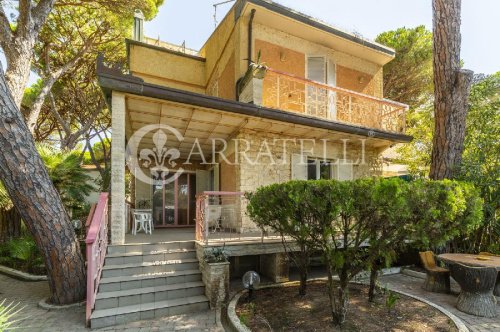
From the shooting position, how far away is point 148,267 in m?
5.60

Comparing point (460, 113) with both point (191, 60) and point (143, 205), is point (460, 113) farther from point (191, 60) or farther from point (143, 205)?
point (143, 205)

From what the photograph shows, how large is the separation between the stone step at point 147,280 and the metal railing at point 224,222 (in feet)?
2.46

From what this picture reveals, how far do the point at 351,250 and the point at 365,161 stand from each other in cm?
687

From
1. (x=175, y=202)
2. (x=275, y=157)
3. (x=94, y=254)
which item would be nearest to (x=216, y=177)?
(x=175, y=202)

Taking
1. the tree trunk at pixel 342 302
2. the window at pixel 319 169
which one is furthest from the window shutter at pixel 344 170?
the tree trunk at pixel 342 302

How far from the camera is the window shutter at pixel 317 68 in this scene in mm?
10812

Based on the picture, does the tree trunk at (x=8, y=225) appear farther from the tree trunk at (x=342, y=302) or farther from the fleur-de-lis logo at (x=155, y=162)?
the tree trunk at (x=342, y=302)

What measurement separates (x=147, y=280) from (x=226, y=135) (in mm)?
4947

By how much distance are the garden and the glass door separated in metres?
7.13

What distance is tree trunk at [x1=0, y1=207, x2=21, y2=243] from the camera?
8992 millimetres

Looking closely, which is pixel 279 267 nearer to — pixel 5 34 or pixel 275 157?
pixel 275 157

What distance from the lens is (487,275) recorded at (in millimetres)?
5094

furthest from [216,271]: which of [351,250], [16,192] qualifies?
[16,192]

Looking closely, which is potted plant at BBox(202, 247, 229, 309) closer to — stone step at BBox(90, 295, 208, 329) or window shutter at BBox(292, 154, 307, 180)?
stone step at BBox(90, 295, 208, 329)
